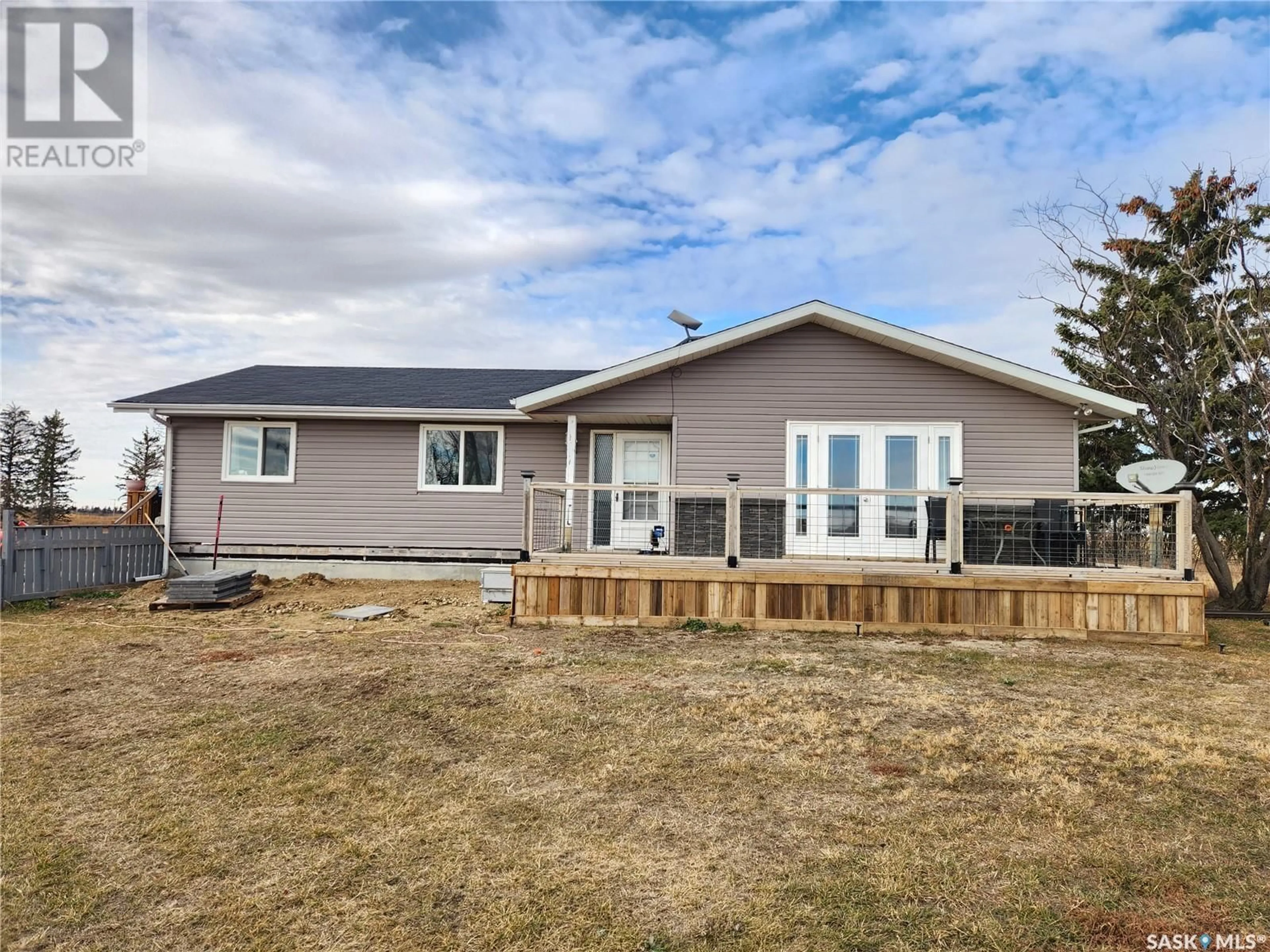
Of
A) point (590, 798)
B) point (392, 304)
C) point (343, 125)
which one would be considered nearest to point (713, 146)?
point (343, 125)

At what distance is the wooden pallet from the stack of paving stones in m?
0.03

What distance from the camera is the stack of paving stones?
9656mm

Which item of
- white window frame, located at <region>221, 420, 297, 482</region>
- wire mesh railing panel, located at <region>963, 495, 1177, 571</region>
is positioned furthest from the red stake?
wire mesh railing panel, located at <region>963, 495, 1177, 571</region>

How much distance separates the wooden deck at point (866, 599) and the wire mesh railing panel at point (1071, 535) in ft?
1.52

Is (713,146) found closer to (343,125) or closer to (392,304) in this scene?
(343,125)

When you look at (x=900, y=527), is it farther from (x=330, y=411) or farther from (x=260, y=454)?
(x=260, y=454)

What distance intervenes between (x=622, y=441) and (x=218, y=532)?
A: 292 inches

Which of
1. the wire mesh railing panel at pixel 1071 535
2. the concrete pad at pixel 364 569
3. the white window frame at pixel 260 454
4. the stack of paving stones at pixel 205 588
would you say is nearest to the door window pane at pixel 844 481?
the wire mesh railing panel at pixel 1071 535

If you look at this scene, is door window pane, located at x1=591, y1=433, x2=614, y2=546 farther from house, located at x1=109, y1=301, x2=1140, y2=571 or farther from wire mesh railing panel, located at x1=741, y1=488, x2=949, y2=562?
wire mesh railing panel, located at x1=741, y1=488, x2=949, y2=562

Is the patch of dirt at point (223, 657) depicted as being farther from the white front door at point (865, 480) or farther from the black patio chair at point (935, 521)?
the black patio chair at point (935, 521)

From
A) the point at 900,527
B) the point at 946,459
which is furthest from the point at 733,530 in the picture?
the point at 946,459

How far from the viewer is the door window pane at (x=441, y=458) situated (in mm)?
12562

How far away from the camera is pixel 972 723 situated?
15.0ft

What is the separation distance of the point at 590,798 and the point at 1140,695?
4.59m
